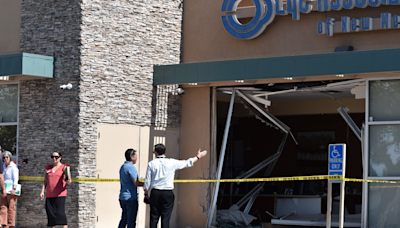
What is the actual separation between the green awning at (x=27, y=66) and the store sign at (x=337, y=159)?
6710 millimetres

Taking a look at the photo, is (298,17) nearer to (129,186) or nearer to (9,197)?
(129,186)

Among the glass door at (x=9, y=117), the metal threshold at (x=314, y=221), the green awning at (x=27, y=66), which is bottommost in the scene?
the metal threshold at (x=314, y=221)

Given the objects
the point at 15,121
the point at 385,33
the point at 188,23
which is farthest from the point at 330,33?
the point at 15,121

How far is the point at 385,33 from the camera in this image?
11922 mm

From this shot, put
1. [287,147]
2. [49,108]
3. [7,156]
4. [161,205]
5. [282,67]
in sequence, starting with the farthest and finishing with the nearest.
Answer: [287,147] < [49,108] < [282,67] < [7,156] < [161,205]

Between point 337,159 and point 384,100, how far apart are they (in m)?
3.33

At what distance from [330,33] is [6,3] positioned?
803 centimetres

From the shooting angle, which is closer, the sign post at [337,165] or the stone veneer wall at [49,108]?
the sign post at [337,165]

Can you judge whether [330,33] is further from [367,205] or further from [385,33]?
[367,205]

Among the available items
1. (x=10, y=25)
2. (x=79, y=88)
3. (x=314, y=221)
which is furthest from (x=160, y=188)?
(x=10, y=25)

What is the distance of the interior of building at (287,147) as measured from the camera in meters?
15.4

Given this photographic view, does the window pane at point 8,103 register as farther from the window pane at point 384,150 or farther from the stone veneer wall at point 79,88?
the window pane at point 384,150

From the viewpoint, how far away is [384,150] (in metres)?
11.8

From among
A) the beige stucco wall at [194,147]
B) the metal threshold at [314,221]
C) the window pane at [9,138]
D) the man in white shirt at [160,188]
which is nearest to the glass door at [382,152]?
the metal threshold at [314,221]
